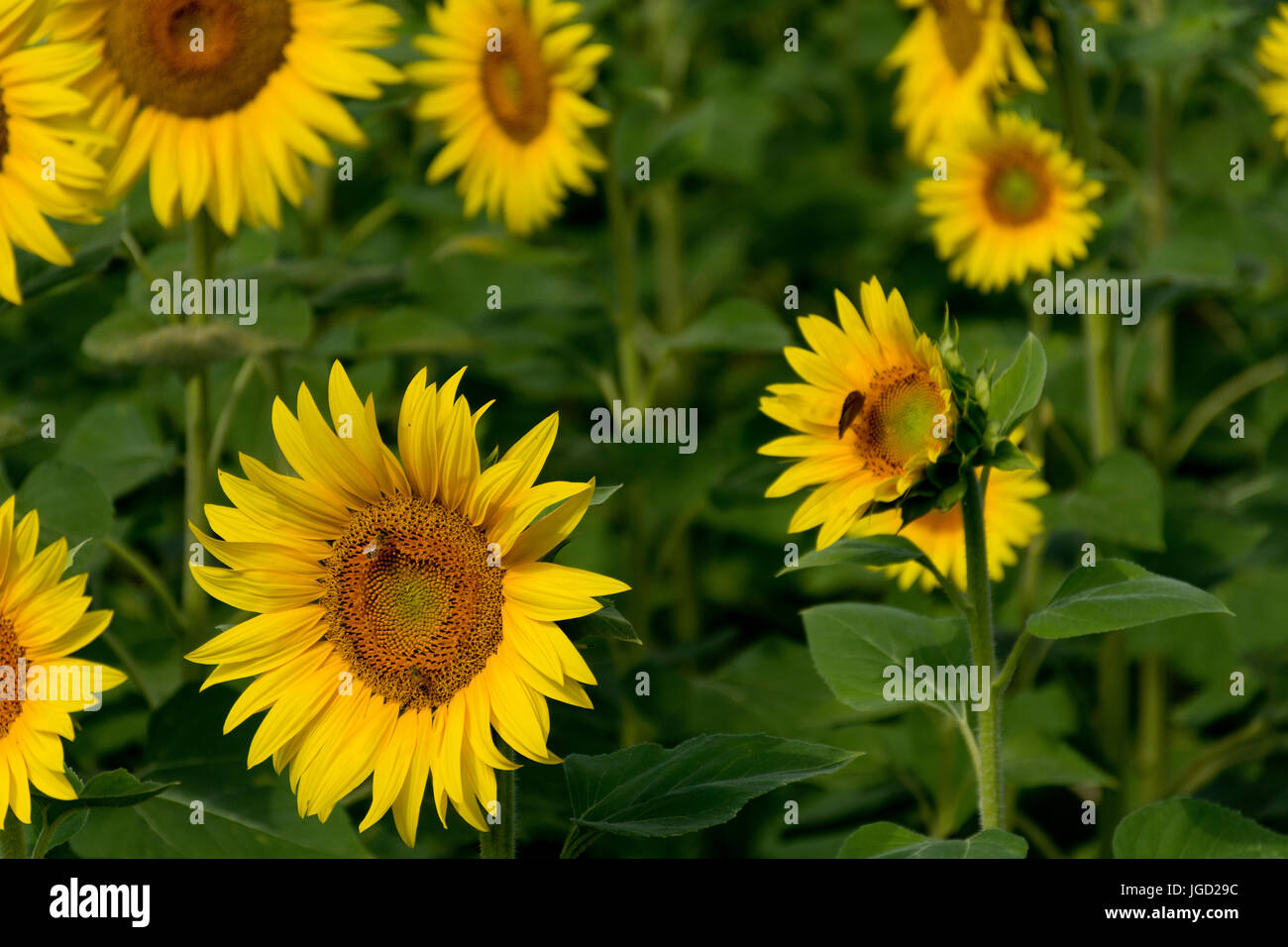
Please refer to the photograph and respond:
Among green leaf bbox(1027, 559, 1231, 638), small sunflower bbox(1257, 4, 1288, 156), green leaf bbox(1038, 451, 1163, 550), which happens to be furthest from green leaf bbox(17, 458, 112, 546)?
small sunflower bbox(1257, 4, 1288, 156)

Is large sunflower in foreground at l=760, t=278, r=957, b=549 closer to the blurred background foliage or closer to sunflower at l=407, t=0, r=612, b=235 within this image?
the blurred background foliage

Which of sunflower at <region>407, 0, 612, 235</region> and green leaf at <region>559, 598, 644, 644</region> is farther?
sunflower at <region>407, 0, 612, 235</region>

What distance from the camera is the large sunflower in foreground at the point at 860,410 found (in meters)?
1.18

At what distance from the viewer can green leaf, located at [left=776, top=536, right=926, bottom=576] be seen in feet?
3.71

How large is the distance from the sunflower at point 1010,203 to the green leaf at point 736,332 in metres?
0.30

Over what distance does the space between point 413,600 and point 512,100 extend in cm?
→ 102

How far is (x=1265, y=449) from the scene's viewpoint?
2.09 m

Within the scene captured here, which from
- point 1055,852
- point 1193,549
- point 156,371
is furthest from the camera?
point 156,371

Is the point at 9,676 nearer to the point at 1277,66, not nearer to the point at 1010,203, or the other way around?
the point at 1010,203

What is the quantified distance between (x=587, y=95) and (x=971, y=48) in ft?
2.03

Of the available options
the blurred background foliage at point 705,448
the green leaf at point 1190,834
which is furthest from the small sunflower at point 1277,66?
the green leaf at point 1190,834

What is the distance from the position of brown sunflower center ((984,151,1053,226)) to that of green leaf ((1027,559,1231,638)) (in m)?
0.82
